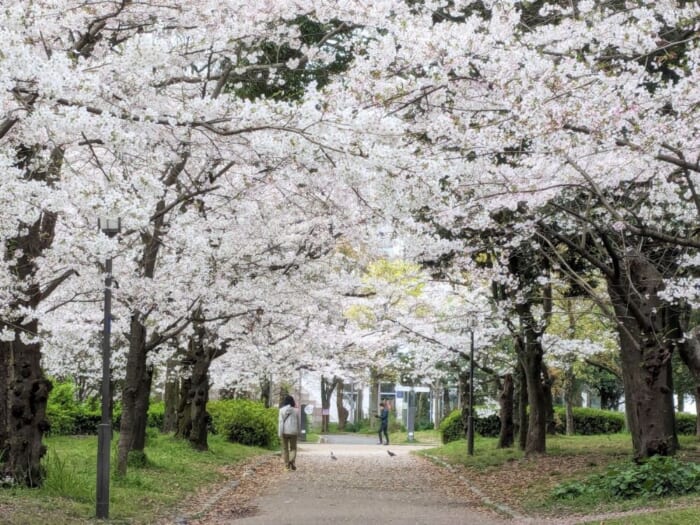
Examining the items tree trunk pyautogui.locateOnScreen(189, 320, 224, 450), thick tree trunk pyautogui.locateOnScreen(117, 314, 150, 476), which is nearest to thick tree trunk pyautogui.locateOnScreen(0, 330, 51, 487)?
thick tree trunk pyautogui.locateOnScreen(117, 314, 150, 476)

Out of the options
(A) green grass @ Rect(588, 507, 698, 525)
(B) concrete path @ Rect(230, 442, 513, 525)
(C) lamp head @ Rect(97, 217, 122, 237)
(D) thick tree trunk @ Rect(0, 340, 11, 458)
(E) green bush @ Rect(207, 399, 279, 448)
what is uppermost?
(C) lamp head @ Rect(97, 217, 122, 237)

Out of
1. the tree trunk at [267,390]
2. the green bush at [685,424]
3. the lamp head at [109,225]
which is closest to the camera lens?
the lamp head at [109,225]

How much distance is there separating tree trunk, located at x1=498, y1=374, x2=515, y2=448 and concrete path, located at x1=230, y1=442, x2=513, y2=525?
101 inches

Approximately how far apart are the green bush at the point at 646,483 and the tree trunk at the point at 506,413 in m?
10.9

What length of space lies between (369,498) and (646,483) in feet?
14.2

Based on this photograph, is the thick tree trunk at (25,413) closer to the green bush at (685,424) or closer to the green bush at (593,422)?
the green bush at (593,422)

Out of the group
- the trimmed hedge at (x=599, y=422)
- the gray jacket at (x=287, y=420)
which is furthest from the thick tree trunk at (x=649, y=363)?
the trimmed hedge at (x=599, y=422)

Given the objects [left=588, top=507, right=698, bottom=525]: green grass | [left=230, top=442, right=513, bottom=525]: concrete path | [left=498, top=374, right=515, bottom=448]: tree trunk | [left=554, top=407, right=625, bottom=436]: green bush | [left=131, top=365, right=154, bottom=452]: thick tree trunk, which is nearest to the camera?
[left=588, top=507, right=698, bottom=525]: green grass

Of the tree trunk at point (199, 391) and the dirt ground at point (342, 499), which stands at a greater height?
the tree trunk at point (199, 391)

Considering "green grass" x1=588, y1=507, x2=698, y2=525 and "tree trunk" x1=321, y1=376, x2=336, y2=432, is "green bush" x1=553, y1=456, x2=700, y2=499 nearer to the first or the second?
"green grass" x1=588, y1=507, x2=698, y2=525

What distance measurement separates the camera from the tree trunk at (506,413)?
2330 cm

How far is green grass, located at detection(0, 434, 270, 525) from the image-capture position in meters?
9.40

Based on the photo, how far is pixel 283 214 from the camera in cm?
1540

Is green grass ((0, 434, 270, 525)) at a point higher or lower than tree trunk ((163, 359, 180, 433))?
lower
